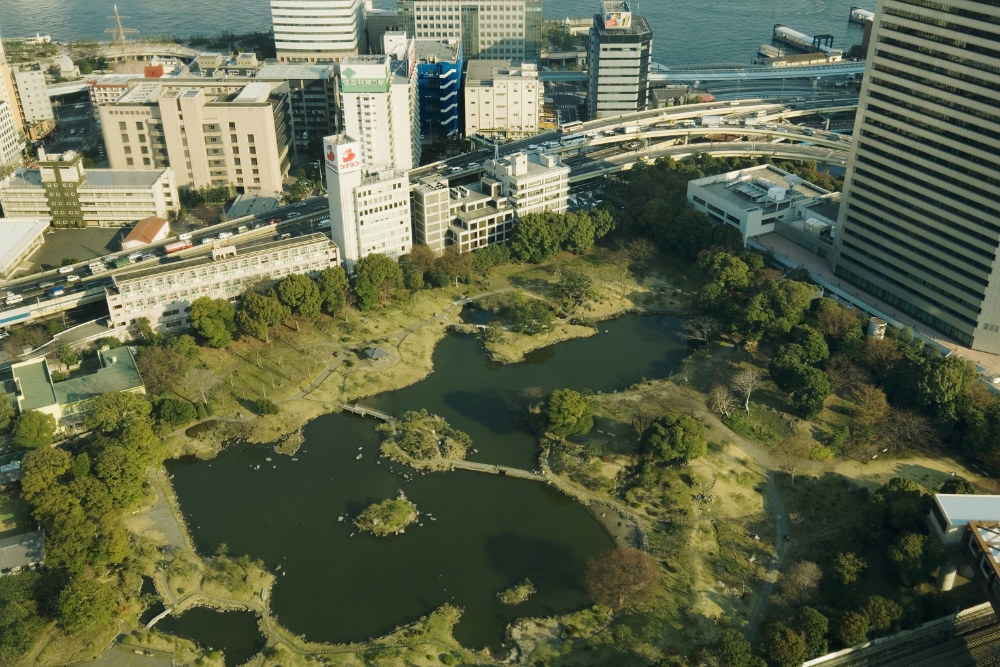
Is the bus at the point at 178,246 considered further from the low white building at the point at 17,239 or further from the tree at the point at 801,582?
the tree at the point at 801,582

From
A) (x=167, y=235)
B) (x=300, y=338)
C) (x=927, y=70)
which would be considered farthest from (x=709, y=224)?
(x=167, y=235)

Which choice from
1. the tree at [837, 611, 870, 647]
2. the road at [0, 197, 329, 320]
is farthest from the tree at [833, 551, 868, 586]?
the road at [0, 197, 329, 320]

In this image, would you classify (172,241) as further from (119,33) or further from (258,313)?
(119,33)

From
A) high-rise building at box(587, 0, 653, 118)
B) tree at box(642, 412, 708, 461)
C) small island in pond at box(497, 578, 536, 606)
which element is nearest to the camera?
small island in pond at box(497, 578, 536, 606)

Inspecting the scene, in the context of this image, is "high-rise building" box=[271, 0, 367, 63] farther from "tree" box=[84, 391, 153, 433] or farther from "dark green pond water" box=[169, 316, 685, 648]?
"tree" box=[84, 391, 153, 433]

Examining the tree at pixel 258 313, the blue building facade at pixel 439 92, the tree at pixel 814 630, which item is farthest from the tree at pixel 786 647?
the blue building facade at pixel 439 92

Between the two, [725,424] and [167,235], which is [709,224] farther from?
[167,235]
